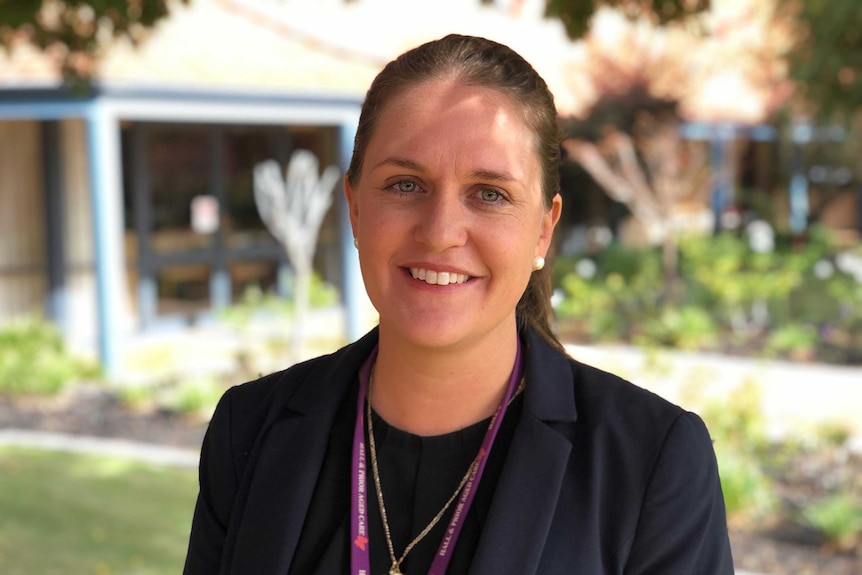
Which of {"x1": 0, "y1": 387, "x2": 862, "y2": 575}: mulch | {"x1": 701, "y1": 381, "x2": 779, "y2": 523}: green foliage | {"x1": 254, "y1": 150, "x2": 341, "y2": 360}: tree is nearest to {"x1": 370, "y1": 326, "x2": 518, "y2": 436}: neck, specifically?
{"x1": 0, "y1": 387, "x2": 862, "y2": 575}: mulch

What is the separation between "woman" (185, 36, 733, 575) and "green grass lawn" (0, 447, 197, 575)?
4.43 metres

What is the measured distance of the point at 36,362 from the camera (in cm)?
1088

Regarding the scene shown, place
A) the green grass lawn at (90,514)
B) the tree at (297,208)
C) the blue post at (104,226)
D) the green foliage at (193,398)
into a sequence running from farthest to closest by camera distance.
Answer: the blue post at (104,226), the tree at (297,208), the green foliage at (193,398), the green grass lawn at (90,514)

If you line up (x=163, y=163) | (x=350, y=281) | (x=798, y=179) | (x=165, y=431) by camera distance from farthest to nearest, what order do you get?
(x=798, y=179) → (x=163, y=163) → (x=350, y=281) → (x=165, y=431)

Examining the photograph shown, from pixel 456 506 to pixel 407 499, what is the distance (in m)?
0.09

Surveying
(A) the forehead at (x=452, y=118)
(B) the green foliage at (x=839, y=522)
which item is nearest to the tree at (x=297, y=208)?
(B) the green foliage at (x=839, y=522)

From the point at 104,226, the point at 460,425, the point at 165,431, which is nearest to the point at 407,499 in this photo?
the point at 460,425

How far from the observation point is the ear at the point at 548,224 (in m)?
1.97

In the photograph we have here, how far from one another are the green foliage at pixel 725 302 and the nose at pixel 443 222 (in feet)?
32.2

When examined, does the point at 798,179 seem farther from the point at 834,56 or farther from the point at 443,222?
the point at 443,222

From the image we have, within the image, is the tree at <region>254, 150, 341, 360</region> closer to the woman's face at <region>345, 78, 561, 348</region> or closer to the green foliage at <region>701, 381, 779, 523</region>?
the green foliage at <region>701, 381, 779, 523</region>

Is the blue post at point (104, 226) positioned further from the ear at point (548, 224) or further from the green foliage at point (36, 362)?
the ear at point (548, 224)

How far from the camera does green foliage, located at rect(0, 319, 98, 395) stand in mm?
10516

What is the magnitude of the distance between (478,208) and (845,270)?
15.4 m
